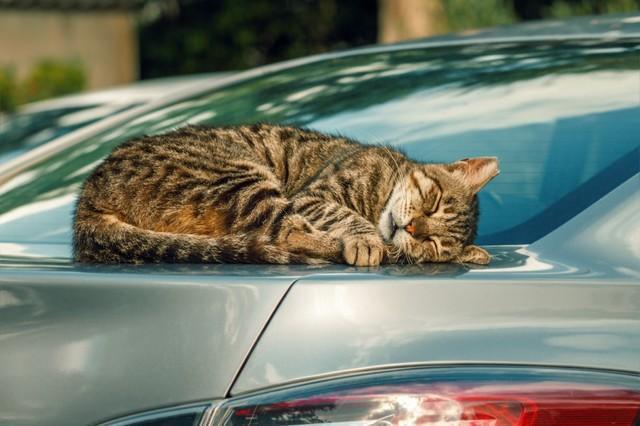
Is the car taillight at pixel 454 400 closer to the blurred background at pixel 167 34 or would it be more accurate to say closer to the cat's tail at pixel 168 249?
the cat's tail at pixel 168 249

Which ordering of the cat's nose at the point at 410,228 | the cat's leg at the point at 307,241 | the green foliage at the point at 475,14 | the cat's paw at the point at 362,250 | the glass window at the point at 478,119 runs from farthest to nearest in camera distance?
the green foliage at the point at 475,14, the cat's nose at the point at 410,228, the glass window at the point at 478,119, the cat's leg at the point at 307,241, the cat's paw at the point at 362,250

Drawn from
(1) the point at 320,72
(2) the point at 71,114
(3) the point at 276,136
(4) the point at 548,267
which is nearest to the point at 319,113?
(3) the point at 276,136

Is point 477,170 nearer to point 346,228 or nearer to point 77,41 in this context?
point 346,228

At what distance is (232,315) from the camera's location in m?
1.80

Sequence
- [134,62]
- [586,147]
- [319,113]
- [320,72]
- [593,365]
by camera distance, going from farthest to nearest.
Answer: [134,62], [320,72], [319,113], [586,147], [593,365]

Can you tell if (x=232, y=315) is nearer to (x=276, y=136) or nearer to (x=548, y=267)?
(x=548, y=267)

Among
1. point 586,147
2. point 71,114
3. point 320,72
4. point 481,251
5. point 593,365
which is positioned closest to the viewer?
point 593,365

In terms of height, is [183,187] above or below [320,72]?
below

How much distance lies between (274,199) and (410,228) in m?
0.36

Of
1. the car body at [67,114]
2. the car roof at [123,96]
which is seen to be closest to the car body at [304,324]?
the car body at [67,114]

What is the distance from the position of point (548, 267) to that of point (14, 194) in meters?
1.58

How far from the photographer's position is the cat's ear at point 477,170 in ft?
8.34

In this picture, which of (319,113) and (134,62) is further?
(134,62)

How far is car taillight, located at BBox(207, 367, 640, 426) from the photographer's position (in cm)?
171
